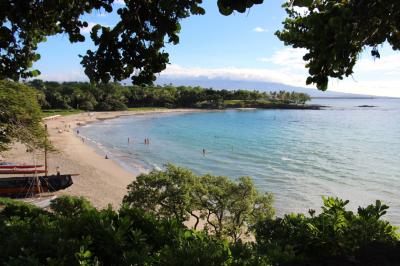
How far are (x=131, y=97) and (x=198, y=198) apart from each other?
4579 inches

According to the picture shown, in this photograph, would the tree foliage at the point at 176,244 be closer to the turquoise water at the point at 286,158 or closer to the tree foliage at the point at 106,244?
the tree foliage at the point at 106,244

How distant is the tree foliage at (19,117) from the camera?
21.8 meters

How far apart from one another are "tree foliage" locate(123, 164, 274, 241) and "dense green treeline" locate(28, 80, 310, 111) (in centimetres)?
8130

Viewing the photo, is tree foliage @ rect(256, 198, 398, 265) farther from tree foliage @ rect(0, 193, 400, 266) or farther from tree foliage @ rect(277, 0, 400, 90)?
tree foliage @ rect(277, 0, 400, 90)

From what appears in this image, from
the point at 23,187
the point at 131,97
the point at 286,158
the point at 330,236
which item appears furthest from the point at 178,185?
the point at 131,97

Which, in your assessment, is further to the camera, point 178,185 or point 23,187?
point 23,187

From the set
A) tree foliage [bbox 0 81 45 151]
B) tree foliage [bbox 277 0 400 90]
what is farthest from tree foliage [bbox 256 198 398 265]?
tree foliage [bbox 0 81 45 151]

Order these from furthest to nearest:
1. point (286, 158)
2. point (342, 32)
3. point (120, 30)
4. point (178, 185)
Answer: point (286, 158) → point (178, 185) → point (120, 30) → point (342, 32)

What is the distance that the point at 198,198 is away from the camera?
15.5 meters

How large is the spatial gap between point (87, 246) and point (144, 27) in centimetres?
293

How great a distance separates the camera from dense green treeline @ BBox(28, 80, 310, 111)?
108 metres

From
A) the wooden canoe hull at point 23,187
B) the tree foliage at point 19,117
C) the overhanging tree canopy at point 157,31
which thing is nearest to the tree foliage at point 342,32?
the overhanging tree canopy at point 157,31

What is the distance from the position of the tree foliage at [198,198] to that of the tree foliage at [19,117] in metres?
9.52

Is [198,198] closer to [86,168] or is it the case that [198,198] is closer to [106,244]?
[106,244]
